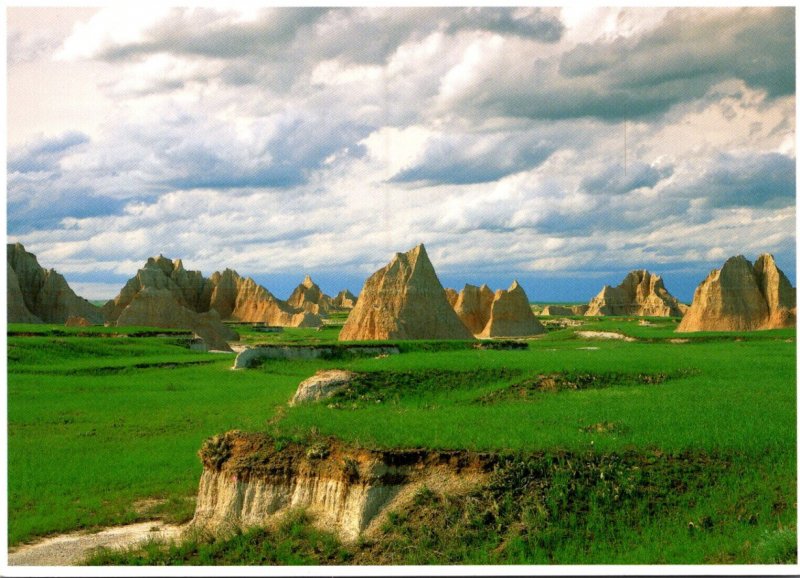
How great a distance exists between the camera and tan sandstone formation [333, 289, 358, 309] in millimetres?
117950

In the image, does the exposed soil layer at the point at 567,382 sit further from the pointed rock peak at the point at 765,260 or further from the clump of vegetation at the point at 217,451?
the pointed rock peak at the point at 765,260

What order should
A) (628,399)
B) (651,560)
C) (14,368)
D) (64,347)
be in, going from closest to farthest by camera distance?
(651,560), (628,399), (14,368), (64,347)

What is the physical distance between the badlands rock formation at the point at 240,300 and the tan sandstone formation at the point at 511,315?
110 feet

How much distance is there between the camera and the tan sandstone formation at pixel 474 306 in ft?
166

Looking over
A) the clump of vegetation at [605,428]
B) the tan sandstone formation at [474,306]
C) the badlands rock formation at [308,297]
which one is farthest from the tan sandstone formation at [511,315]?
the badlands rock formation at [308,297]

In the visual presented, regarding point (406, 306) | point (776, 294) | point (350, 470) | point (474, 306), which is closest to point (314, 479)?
point (350, 470)

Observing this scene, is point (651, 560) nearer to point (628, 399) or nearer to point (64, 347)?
point (628, 399)

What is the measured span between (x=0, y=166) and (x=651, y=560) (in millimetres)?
9578

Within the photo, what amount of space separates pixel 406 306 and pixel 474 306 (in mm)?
17475

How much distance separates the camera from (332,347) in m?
26.5

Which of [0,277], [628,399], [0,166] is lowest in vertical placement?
[628,399]

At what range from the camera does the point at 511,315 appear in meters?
47.2

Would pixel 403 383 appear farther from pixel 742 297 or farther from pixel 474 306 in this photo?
pixel 474 306

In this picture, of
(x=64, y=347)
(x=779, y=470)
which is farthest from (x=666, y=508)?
(x=64, y=347)
